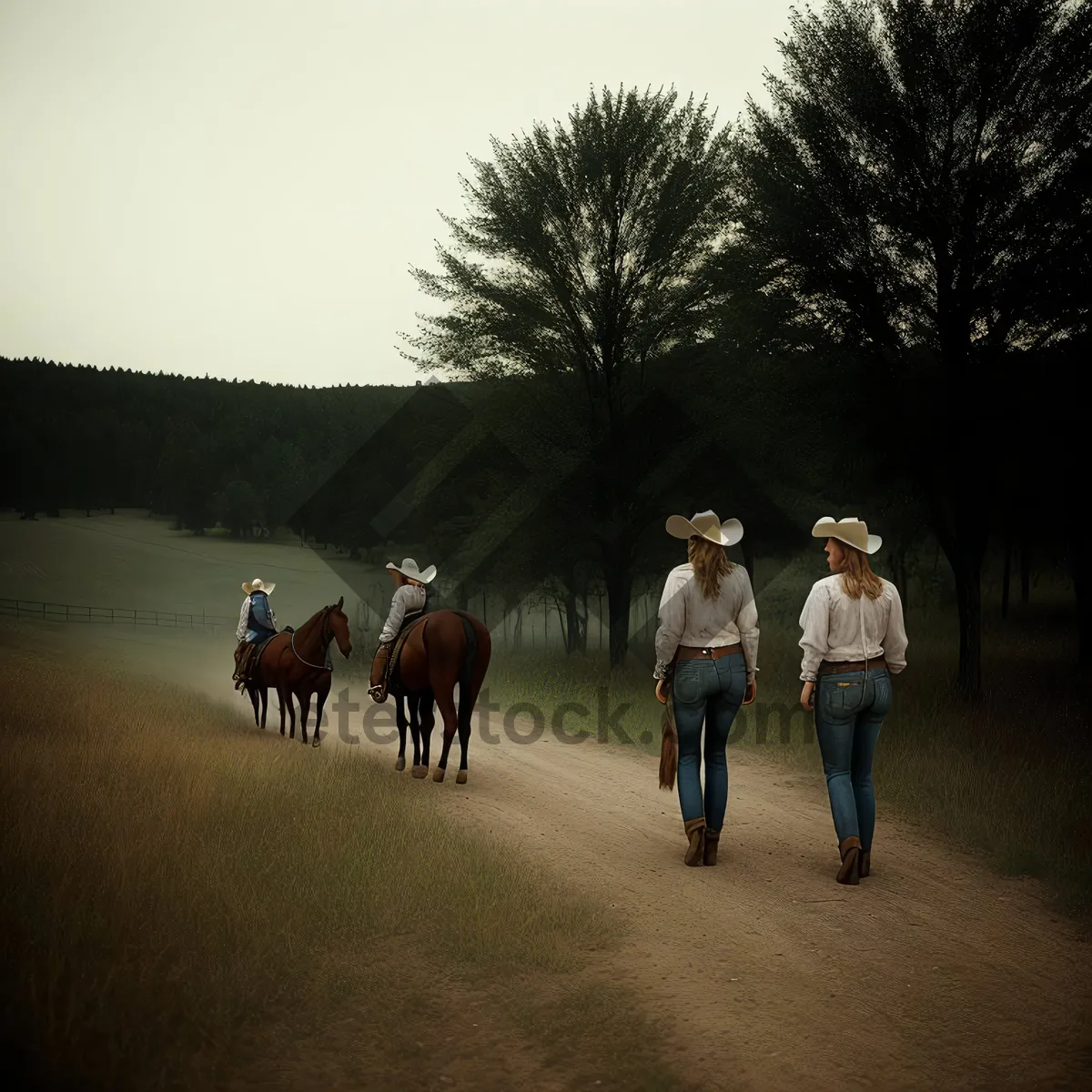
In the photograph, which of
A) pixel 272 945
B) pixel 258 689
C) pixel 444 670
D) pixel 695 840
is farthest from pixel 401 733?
pixel 272 945

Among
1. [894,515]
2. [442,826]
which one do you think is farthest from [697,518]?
[894,515]

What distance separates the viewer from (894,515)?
19797mm

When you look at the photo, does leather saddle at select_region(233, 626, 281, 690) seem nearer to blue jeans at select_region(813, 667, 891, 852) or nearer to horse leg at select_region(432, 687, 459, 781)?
horse leg at select_region(432, 687, 459, 781)

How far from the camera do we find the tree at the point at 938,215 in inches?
534

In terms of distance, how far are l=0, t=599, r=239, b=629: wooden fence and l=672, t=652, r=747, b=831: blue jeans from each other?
7909 millimetres

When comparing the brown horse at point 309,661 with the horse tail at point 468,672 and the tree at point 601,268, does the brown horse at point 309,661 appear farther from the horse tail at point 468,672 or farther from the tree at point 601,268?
the tree at point 601,268

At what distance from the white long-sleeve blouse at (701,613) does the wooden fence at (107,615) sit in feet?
25.6

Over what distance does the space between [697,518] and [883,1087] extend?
400 centimetres

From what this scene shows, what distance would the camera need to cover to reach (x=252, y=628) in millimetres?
14680

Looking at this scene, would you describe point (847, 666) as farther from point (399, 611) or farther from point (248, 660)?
point (248, 660)

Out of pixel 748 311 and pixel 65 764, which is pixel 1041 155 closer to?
pixel 748 311

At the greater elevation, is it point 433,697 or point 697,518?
point 697,518

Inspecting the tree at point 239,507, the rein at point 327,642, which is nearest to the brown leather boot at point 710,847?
the rein at point 327,642

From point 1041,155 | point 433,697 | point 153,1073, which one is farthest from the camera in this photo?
point 1041,155
